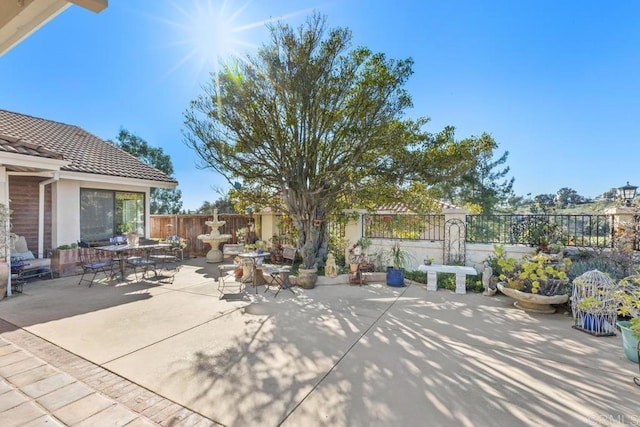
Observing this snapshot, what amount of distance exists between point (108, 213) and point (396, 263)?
34.0 ft

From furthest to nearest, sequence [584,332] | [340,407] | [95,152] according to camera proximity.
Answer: [95,152] → [584,332] → [340,407]

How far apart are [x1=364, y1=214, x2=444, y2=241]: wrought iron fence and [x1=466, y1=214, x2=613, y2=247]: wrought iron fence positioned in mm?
998

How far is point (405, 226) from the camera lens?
8711 mm

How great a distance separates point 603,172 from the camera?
17828 millimetres

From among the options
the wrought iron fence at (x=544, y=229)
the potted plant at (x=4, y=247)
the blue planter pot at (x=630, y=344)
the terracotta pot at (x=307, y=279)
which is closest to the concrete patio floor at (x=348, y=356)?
the blue planter pot at (x=630, y=344)

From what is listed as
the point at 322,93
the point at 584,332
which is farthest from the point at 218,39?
the point at 584,332

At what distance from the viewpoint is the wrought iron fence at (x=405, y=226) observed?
858 centimetres

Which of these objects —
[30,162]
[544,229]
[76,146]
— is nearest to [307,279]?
[544,229]

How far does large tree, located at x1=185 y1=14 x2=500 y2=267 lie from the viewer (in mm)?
7449

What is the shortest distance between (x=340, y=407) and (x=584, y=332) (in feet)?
14.4

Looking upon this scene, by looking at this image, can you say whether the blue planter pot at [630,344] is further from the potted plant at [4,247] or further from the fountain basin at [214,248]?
the potted plant at [4,247]

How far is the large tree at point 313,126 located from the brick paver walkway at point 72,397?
17.2 ft

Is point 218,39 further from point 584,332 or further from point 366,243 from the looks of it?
point 584,332

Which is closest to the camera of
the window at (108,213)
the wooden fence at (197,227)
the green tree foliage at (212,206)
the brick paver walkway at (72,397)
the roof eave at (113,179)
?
the brick paver walkway at (72,397)
